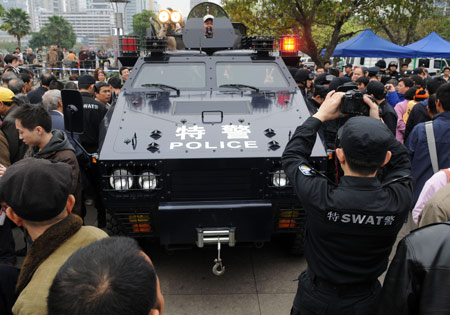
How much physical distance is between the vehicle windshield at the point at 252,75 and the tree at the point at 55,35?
8473 cm

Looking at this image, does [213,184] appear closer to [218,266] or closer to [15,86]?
[218,266]

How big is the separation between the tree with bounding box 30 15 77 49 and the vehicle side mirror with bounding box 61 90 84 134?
85628 mm

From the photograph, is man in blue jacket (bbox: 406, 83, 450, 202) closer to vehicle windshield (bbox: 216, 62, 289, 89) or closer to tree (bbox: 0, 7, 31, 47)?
vehicle windshield (bbox: 216, 62, 289, 89)

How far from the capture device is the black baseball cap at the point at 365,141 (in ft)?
6.22

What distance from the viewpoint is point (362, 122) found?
1974 millimetres

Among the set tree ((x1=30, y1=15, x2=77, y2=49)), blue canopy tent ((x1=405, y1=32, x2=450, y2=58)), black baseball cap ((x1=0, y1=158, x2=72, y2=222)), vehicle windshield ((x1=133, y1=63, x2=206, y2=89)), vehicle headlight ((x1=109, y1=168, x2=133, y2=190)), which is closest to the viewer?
black baseball cap ((x1=0, y1=158, x2=72, y2=222))

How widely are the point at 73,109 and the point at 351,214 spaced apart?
2.49 m

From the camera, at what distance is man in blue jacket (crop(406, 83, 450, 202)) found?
358cm

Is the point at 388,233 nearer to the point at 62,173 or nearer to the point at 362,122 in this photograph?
the point at 362,122

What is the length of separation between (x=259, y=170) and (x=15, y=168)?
2125mm

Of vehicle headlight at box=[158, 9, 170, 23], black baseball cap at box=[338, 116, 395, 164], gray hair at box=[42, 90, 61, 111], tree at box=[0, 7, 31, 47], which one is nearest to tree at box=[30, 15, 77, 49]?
tree at box=[0, 7, 31, 47]

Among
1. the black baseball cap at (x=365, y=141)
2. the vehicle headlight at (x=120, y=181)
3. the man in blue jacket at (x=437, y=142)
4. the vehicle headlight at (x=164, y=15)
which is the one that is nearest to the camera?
the black baseball cap at (x=365, y=141)

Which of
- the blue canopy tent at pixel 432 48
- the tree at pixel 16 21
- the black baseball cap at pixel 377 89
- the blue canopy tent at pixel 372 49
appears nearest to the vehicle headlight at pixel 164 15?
the black baseball cap at pixel 377 89

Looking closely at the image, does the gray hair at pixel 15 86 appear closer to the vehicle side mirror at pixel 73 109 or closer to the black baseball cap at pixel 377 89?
the vehicle side mirror at pixel 73 109
